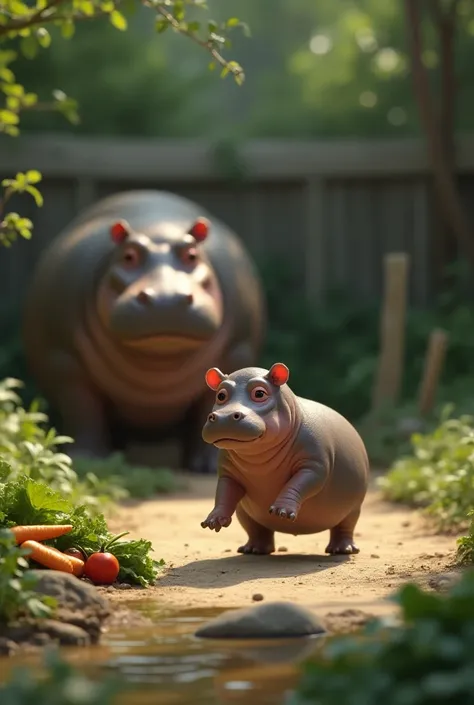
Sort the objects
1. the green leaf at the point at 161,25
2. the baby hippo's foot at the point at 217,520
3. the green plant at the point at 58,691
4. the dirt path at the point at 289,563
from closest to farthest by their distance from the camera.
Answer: the green plant at the point at 58,691
the dirt path at the point at 289,563
the baby hippo's foot at the point at 217,520
the green leaf at the point at 161,25

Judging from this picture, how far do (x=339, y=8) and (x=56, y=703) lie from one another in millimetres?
19004

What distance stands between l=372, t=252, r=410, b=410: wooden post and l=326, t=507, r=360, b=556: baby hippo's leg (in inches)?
202

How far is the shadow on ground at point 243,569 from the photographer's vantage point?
18.1 feet

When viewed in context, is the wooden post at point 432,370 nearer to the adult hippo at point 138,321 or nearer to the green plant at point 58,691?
the adult hippo at point 138,321

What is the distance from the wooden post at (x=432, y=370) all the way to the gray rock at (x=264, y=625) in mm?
6785

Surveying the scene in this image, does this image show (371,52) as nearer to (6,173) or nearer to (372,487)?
(6,173)

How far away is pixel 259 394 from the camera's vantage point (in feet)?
19.3

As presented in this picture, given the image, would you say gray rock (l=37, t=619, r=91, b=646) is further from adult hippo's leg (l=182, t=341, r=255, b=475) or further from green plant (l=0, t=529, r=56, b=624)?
adult hippo's leg (l=182, t=341, r=255, b=475)

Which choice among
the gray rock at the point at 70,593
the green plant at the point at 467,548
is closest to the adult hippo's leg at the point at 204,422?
the green plant at the point at 467,548

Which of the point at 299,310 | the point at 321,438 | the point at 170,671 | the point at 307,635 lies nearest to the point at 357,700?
the point at 170,671

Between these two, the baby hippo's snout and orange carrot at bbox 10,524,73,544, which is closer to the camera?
orange carrot at bbox 10,524,73,544

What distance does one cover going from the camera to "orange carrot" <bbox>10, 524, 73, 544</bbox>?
17.1 feet

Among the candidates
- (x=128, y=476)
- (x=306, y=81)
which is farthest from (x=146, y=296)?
(x=306, y=81)

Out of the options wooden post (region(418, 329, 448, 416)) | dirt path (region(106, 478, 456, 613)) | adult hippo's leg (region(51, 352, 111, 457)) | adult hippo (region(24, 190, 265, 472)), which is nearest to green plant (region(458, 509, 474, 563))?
dirt path (region(106, 478, 456, 613))
